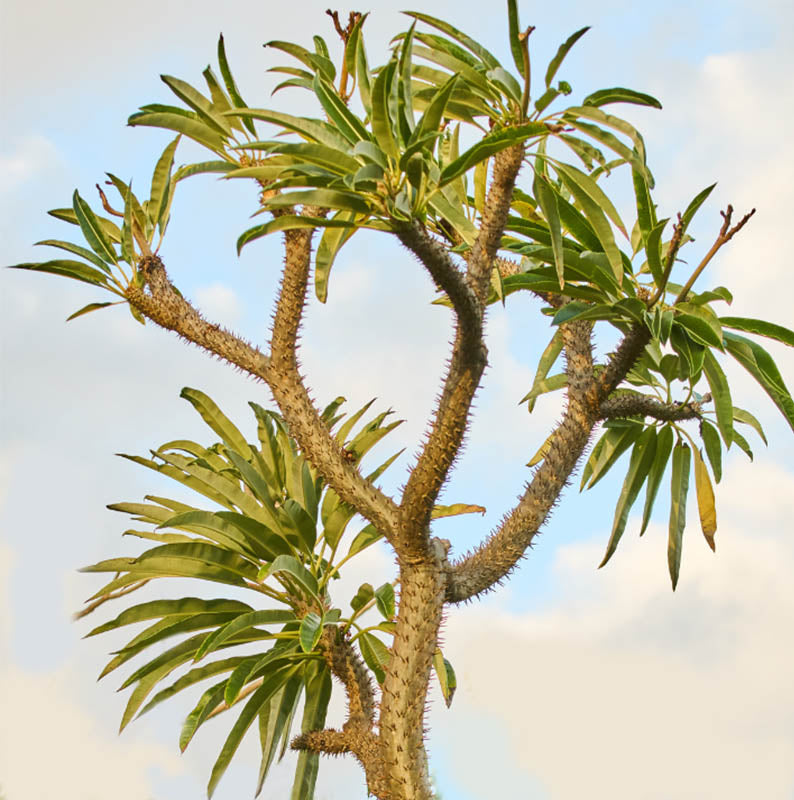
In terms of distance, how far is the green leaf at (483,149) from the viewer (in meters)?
2.97

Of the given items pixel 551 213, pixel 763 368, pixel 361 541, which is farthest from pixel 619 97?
pixel 361 541

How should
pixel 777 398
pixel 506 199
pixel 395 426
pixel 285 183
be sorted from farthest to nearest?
pixel 395 426
pixel 777 398
pixel 506 199
pixel 285 183

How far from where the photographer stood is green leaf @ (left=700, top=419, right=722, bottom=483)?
4172mm

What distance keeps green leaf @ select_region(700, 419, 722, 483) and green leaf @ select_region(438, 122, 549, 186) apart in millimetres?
1730

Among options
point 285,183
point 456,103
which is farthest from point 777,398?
point 285,183

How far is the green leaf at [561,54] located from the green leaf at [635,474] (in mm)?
1706

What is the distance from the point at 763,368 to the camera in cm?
379

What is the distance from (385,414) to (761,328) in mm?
1786

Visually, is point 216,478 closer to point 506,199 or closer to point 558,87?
point 506,199

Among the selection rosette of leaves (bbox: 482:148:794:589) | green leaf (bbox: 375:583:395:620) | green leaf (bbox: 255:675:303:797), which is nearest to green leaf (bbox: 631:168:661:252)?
rosette of leaves (bbox: 482:148:794:589)

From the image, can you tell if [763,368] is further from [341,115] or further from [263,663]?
[263,663]

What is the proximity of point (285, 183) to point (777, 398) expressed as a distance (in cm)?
199

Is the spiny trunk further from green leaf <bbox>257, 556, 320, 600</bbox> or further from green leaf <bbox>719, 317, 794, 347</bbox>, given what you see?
green leaf <bbox>719, 317, 794, 347</bbox>

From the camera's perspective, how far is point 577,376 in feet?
12.9
